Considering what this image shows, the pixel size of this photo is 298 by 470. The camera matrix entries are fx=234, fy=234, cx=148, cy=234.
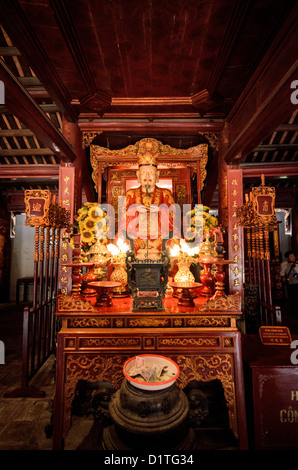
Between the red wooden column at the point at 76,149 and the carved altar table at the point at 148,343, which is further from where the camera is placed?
the red wooden column at the point at 76,149

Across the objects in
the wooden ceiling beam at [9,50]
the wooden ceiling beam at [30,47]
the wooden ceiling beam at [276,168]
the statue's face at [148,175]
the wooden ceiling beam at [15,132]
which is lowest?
the statue's face at [148,175]

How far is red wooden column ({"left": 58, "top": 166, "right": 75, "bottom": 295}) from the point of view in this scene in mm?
3924

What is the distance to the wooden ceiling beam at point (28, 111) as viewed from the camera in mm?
2250

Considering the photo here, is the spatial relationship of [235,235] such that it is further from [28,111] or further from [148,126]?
[28,111]

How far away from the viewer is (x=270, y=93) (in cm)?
260

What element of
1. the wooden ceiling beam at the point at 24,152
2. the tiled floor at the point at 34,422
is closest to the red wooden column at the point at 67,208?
the tiled floor at the point at 34,422

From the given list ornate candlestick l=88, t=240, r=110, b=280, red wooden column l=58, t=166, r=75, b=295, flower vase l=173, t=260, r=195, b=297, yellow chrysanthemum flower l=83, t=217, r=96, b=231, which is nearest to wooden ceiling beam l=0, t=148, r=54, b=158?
red wooden column l=58, t=166, r=75, b=295

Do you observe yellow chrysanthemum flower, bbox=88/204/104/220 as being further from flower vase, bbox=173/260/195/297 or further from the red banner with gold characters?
the red banner with gold characters

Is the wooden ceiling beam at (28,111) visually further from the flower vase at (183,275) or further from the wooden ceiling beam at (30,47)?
the flower vase at (183,275)

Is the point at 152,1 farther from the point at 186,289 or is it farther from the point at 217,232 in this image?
the point at 186,289

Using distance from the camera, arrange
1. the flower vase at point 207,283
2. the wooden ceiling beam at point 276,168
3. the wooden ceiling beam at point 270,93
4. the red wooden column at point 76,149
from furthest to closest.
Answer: the wooden ceiling beam at point 276,168
the red wooden column at point 76,149
the flower vase at point 207,283
the wooden ceiling beam at point 270,93

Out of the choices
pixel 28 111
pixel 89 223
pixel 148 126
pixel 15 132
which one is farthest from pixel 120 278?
pixel 15 132

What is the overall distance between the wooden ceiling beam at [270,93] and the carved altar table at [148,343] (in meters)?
2.14

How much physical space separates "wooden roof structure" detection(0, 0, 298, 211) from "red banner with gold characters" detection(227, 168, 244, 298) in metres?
0.34
